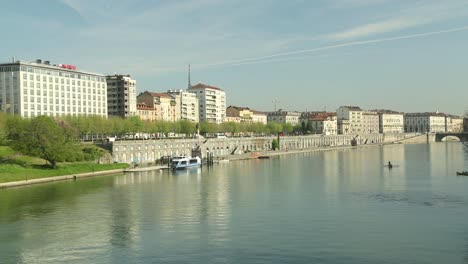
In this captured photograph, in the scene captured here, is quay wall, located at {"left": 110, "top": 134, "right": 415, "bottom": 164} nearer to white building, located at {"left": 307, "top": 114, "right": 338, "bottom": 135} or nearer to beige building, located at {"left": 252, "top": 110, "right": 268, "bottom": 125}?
white building, located at {"left": 307, "top": 114, "right": 338, "bottom": 135}

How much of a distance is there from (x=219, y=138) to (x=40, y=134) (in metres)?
38.7

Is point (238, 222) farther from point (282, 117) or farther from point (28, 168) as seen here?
point (282, 117)

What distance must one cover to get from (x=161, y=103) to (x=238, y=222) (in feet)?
289

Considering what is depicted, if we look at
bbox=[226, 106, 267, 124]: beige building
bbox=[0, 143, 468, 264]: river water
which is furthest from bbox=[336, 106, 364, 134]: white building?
bbox=[0, 143, 468, 264]: river water

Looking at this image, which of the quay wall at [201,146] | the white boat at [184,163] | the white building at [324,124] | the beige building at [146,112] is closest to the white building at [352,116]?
the white building at [324,124]

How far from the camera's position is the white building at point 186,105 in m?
119

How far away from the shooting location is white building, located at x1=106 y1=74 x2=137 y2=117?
9719 cm

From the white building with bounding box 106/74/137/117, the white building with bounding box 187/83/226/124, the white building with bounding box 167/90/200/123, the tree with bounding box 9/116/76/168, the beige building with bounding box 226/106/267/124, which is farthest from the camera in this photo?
the beige building with bounding box 226/106/267/124

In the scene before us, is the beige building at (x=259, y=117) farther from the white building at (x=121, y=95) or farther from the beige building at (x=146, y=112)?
the white building at (x=121, y=95)

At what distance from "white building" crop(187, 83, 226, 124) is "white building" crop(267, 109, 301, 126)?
3418 cm

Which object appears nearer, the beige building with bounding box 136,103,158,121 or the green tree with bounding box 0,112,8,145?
the green tree with bounding box 0,112,8,145

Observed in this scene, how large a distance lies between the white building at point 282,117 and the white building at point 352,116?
1395 centimetres

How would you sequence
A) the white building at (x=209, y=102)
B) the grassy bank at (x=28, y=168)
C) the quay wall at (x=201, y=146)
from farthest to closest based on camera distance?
the white building at (x=209, y=102)
the quay wall at (x=201, y=146)
the grassy bank at (x=28, y=168)

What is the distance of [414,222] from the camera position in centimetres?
2577
